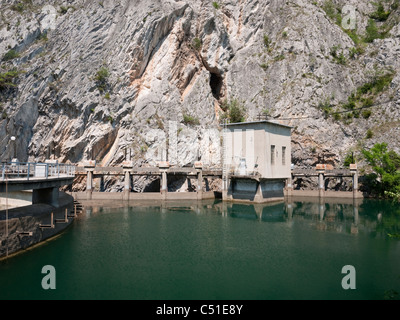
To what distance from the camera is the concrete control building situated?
36.3 m

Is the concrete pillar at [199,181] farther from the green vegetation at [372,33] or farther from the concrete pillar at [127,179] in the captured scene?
the green vegetation at [372,33]

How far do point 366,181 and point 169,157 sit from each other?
28829 millimetres

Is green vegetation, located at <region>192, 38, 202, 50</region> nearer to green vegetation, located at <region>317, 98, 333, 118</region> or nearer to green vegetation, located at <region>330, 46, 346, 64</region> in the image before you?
green vegetation, located at <region>317, 98, 333, 118</region>

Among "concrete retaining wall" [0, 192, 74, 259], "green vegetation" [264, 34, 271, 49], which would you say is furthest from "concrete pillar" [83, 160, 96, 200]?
"green vegetation" [264, 34, 271, 49]

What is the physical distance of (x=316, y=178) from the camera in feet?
160

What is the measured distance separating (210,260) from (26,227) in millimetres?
9946

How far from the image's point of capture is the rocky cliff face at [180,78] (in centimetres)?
4547

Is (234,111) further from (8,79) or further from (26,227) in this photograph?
(26,227)

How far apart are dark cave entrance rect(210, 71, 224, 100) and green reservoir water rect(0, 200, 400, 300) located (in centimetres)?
3737

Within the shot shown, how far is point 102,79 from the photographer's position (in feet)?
156

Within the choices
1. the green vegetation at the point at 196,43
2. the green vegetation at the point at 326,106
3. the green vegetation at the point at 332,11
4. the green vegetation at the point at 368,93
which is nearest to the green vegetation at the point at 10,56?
the green vegetation at the point at 196,43

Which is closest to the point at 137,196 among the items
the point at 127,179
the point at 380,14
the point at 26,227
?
the point at 127,179
